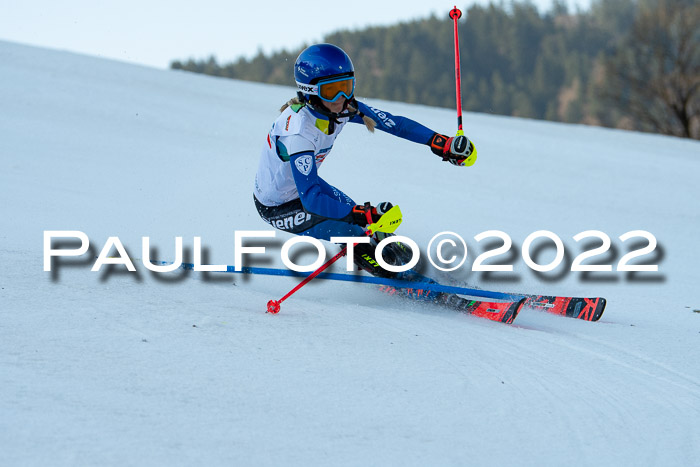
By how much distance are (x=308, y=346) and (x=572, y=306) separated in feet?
6.52

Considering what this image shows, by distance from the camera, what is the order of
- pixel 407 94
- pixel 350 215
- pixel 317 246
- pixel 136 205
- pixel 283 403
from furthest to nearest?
pixel 407 94, pixel 136 205, pixel 317 246, pixel 350 215, pixel 283 403

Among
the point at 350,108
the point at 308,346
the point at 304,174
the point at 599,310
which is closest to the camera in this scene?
the point at 308,346

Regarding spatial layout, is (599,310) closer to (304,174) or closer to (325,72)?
(304,174)

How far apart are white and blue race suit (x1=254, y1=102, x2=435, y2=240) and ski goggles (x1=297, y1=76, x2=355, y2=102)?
13cm

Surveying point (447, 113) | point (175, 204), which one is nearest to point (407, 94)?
point (447, 113)

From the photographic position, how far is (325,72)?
13.0 ft

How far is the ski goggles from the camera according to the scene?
3.99 m

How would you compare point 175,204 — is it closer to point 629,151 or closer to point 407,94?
point 629,151

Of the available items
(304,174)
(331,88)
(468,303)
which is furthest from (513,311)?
(331,88)

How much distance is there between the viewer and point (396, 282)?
14.2ft

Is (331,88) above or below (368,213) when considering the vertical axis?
above

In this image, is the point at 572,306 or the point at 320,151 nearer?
the point at 572,306

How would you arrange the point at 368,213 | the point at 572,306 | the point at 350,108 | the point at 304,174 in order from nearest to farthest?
the point at 368,213 → the point at 304,174 → the point at 572,306 → the point at 350,108

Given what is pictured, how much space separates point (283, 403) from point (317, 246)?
3.27 meters
